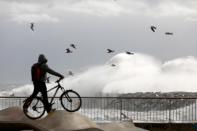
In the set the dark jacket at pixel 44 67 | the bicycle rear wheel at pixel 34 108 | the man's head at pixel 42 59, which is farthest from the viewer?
the bicycle rear wheel at pixel 34 108

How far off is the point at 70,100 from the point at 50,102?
0.74 metres

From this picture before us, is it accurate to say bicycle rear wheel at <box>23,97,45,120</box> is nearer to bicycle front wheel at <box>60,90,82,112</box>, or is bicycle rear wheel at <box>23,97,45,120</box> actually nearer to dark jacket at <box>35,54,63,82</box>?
bicycle front wheel at <box>60,90,82,112</box>

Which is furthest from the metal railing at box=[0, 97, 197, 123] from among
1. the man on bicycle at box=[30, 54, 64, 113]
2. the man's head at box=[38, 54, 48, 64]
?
the man's head at box=[38, 54, 48, 64]

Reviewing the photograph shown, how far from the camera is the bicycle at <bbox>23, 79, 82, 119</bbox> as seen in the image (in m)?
20.9

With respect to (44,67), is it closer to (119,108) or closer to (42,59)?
(42,59)

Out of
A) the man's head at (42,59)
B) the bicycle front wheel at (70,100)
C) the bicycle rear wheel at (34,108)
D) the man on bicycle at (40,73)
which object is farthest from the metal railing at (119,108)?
the man's head at (42,59)

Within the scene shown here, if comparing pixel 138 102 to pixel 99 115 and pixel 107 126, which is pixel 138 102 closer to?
pixel 99 115

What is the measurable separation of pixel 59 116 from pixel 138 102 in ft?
56.9

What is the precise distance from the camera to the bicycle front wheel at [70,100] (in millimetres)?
20969

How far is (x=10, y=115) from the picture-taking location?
21.8 m

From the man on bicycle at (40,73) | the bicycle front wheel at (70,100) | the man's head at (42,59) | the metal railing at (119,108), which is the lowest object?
the metal railing at (119,108)

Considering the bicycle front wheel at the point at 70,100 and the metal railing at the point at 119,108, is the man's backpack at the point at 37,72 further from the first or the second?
the metal railing at the point at 119,108

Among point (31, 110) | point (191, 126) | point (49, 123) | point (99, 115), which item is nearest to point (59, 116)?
point (49, 123)

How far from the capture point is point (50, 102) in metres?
21.2
